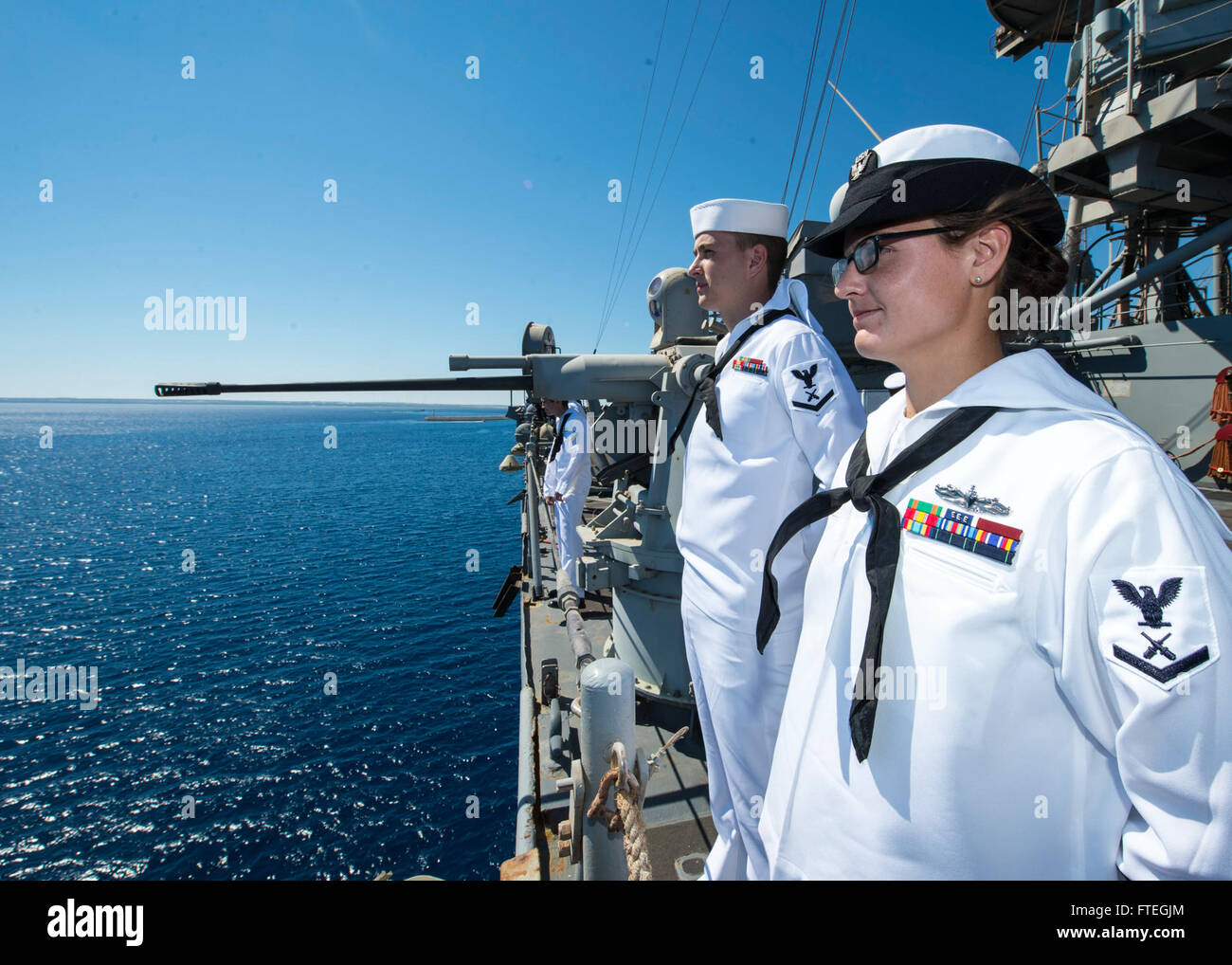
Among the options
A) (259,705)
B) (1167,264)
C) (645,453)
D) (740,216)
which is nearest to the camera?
(740,216)

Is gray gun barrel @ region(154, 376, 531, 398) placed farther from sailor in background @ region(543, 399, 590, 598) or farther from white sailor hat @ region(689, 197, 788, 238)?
sailor in background @ region(543, 399, 590, 598)

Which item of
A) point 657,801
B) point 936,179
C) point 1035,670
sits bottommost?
point 657,801

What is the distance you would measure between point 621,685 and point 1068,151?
45.9 ft

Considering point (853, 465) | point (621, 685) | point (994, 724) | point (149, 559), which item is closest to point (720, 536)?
point (621, 685)

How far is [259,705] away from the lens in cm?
1253

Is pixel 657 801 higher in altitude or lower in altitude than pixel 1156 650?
lower

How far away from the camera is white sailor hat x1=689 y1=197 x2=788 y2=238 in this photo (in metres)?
2.49

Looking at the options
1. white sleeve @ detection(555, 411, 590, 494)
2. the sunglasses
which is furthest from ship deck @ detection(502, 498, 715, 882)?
white sleeve @ detection(555, 411, 590, 494)

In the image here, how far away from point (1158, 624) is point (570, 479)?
26.9ft

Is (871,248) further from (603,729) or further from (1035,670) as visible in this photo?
(603,729)

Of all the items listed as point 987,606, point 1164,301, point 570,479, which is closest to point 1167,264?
point 1164,301

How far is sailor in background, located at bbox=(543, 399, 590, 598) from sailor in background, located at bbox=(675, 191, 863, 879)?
19.9ft

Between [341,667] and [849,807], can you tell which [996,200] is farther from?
[341,667]

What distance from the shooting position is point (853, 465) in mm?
1372
